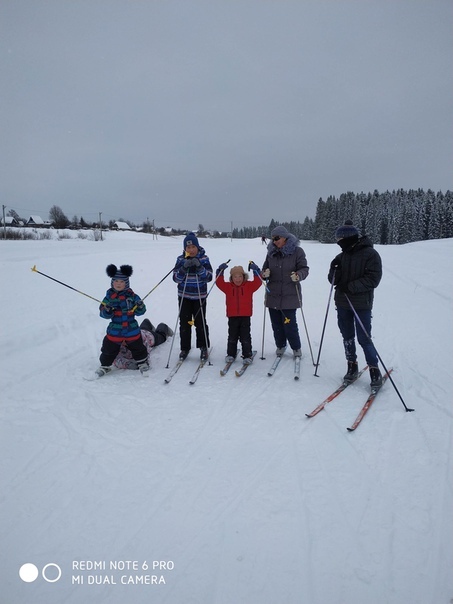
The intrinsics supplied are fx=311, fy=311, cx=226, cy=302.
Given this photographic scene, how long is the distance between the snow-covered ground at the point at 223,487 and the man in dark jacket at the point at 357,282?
24.7 inches

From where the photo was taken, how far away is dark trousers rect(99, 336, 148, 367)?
5113 millimetres

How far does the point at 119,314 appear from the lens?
5.04 m

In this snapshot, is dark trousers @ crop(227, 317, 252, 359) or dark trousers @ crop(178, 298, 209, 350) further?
dark trousers @ crop(178, 298, 209, 350)

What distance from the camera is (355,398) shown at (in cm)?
430

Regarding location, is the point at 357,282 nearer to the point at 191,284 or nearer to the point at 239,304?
the point at 239,304

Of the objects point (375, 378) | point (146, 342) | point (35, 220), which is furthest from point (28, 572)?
point (35, 220)

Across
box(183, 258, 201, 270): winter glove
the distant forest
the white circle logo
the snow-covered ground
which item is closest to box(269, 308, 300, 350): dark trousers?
the snow-covered ground

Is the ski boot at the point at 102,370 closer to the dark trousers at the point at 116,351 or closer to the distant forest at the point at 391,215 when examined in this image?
the dark trousers at the point at 116,351

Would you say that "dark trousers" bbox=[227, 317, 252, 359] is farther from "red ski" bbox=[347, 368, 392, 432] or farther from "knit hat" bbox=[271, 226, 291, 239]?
"red ski" bbox=[347, 368, 392, 432]

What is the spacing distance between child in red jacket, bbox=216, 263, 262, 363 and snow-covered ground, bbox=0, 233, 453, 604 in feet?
1.56

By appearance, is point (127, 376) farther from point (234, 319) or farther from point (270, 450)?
point (270, 450)

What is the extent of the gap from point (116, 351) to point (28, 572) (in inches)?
126

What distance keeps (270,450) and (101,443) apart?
73.3 inches

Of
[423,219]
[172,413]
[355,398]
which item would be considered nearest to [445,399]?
[355,398]
